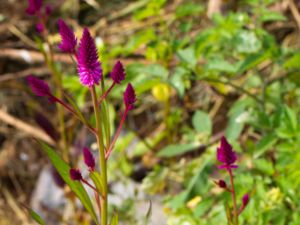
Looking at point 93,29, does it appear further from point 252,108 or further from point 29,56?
point 252,108

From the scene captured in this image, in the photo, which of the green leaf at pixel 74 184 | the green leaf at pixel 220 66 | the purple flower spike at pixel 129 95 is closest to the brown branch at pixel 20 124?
the green leaf at pixel 220 66

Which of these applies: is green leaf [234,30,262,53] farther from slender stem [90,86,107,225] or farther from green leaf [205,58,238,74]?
slender stem [90,86,107,225]

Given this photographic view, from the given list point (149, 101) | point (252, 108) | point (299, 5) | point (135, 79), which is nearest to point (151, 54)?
point (135, 79)

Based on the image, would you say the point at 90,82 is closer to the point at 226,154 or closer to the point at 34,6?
the point at 226,154

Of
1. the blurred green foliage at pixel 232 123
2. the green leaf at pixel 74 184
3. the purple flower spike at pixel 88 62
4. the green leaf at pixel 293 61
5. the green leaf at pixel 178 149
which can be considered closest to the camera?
the purple flower spike at pixel 88 62

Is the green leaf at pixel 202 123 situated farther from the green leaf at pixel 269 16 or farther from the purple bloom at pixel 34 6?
the purple bloom at pixel 34 6
